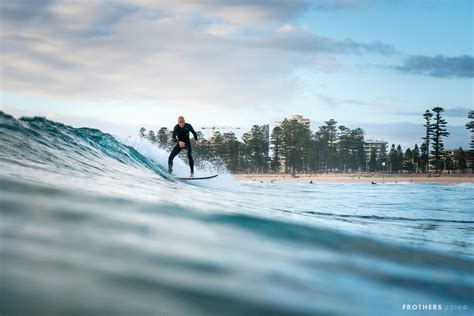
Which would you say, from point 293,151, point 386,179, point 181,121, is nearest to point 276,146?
point 293,151

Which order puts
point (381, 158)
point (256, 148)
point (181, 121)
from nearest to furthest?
point (181, 121) < point (256, 148) < point (381, 158)

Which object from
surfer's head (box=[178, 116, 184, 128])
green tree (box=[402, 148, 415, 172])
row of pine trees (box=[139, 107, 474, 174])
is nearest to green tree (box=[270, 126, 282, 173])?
row of pine trees (box=[139, 107, 474, 174])

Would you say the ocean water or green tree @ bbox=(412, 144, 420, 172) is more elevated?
green tree @ bbox=(412, 144, 420, 172)

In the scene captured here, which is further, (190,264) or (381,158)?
(381,158)

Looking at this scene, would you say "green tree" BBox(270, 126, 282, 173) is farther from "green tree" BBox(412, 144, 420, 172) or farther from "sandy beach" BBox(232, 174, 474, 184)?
Result: "green tree" BBox(412, 144, 420, 172)

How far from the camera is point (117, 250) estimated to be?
2.81 metres

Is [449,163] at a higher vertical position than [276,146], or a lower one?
lower

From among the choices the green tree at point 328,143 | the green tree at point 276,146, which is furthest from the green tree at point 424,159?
the green tree at point 276,146

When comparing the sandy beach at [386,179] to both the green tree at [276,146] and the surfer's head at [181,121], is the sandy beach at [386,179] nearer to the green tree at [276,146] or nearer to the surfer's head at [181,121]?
the green tree at [276,146]

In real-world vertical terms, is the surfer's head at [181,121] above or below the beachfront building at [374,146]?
below

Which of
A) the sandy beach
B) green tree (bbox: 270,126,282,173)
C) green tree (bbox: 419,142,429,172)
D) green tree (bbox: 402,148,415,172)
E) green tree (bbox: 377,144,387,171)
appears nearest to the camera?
the sandy beach

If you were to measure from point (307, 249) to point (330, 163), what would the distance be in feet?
294

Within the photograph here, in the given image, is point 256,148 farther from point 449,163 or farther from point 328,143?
point 449,163

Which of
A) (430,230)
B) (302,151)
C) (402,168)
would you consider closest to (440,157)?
(402,168)
